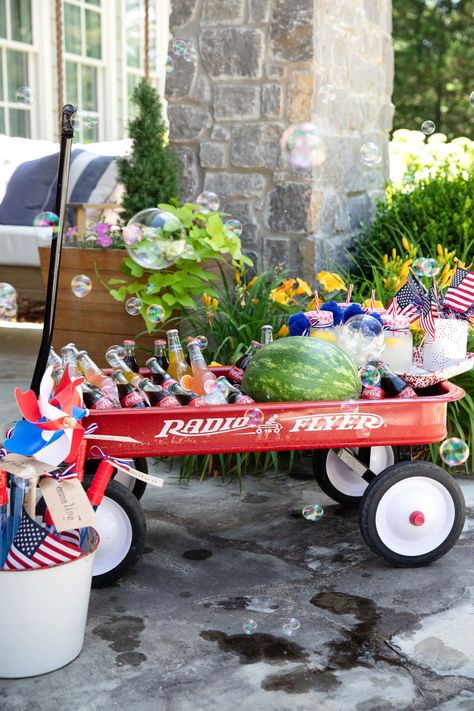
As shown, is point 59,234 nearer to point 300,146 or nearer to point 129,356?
point 129,356

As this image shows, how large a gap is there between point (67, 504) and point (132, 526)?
0.50 m

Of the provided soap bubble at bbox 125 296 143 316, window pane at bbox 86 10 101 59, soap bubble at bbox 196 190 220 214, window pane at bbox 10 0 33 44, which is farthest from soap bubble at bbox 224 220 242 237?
window pane at bbox 86 10 101 59

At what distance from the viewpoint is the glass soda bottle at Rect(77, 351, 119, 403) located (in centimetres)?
293

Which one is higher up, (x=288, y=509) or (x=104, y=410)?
(x=104, y=410)

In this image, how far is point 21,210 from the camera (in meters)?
7.18

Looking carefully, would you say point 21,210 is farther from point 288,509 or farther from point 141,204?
point 288,509

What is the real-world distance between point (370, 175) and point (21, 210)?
2.79 metres

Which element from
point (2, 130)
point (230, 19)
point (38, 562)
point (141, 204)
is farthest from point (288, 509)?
point (2, 130)

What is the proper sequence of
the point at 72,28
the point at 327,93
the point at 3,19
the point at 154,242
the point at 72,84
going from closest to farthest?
the point at 154,242, the point at 327,93, the point at 3,19, the point at 72,28, the point at 72,84

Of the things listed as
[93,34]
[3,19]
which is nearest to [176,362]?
[3,19]

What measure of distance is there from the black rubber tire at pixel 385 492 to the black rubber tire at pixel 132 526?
2.25 feet

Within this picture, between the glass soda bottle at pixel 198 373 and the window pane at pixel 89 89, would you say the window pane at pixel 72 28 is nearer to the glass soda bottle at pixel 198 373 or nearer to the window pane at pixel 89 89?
the window pane at pixel 89 89

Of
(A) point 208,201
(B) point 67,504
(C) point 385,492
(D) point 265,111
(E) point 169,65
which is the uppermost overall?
(E) point 169,65

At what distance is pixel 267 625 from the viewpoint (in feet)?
8.42
